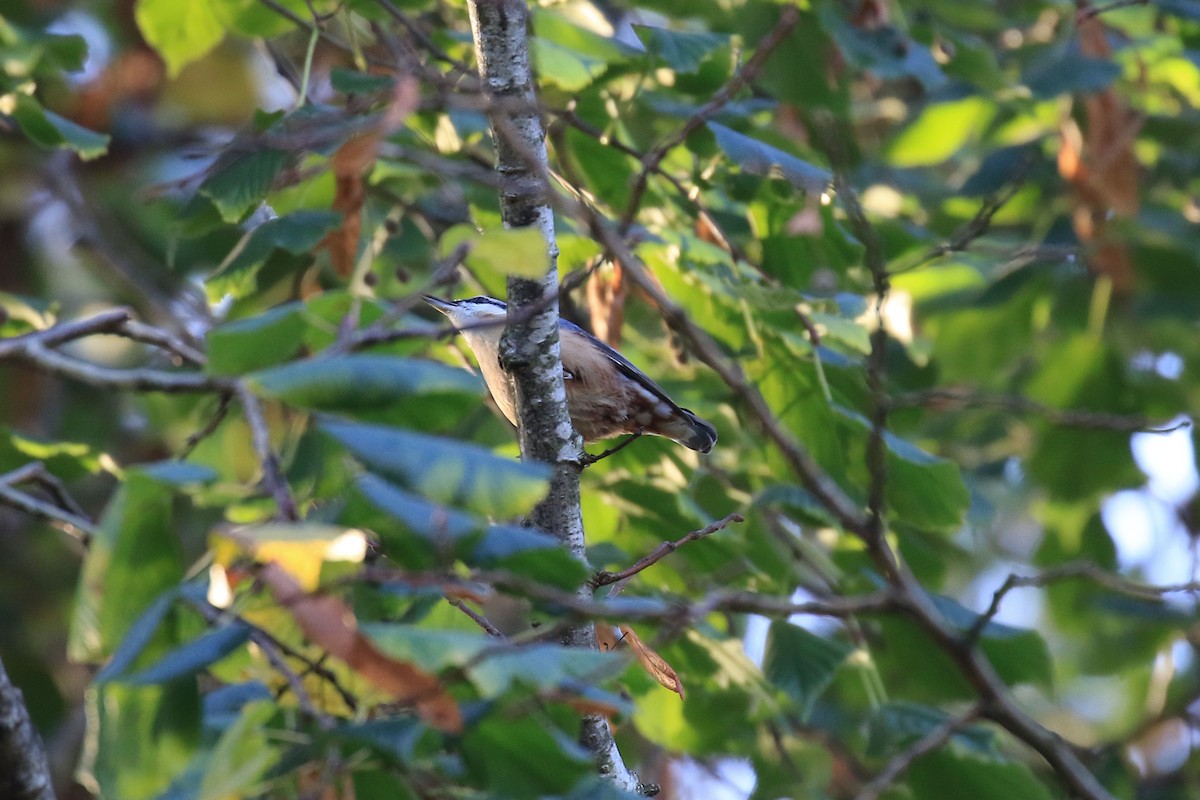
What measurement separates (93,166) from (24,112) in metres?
3.33

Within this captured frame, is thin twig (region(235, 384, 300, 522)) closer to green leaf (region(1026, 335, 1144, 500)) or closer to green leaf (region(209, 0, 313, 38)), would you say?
green leaf (region(209, 0, 313, 38))

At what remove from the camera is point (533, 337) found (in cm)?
222

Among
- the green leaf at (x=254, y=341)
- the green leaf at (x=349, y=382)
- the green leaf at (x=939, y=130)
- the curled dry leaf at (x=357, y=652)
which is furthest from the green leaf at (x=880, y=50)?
the curled dry leaf at (x=357, y=652)

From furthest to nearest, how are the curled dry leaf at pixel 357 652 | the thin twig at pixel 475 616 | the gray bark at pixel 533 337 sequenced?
the gray bark at pixel 533 337, the thin twig at pixel 475 616, the curled dry leaf at pixel 357 652

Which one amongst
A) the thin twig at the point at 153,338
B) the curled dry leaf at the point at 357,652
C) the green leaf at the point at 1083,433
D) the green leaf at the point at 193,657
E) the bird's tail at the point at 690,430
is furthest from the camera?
the green leaf at the point at 1083,433

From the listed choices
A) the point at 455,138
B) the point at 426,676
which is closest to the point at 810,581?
the point at 455,138

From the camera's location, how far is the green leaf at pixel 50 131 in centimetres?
283

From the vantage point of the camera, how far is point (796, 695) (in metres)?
2.88

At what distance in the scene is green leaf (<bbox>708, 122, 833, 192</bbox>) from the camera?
2.64 metres

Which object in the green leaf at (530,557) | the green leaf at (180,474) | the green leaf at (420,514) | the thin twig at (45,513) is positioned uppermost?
the green leaf at (420,514)

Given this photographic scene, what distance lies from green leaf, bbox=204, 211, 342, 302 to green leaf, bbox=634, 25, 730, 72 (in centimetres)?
87

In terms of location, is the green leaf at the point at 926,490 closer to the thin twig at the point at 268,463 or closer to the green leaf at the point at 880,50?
the green leaf at the point at 880,50

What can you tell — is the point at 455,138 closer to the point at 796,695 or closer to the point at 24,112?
the point at 24,112

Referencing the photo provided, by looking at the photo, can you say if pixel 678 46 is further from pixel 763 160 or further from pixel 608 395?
pixel 608 395
